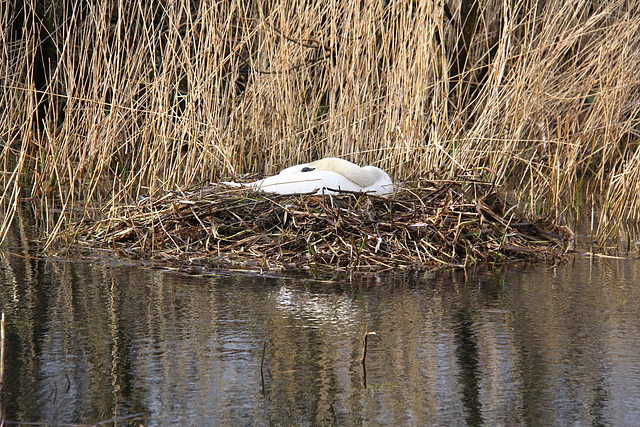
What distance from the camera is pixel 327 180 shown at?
4.62 m

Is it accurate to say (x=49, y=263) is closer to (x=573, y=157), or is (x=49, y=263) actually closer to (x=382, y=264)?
(x=382, y=264)

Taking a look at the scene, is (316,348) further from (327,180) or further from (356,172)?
(356,172)

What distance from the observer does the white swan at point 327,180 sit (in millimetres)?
4586

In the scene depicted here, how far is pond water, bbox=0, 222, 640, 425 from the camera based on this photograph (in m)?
2.01

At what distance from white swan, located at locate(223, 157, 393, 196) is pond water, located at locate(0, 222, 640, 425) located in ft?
3.51

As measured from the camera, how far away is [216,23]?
18.2 ft

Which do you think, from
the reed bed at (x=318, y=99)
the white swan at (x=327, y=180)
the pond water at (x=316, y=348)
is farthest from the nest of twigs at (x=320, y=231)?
the reed bed at (x=318, y=99)

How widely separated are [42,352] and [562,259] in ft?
9.44

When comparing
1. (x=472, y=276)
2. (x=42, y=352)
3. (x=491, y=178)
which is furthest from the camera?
(x=491, y=178)

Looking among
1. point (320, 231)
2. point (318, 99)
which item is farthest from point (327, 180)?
point (318, 99)

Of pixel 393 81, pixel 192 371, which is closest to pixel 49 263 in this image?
pixel 192 371

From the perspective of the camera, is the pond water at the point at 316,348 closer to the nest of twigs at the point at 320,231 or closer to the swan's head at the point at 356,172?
the nest of twigs at the point at 320,231

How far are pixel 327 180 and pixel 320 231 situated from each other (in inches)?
23.3

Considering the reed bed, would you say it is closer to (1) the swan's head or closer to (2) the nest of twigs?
(1) the swan's head
